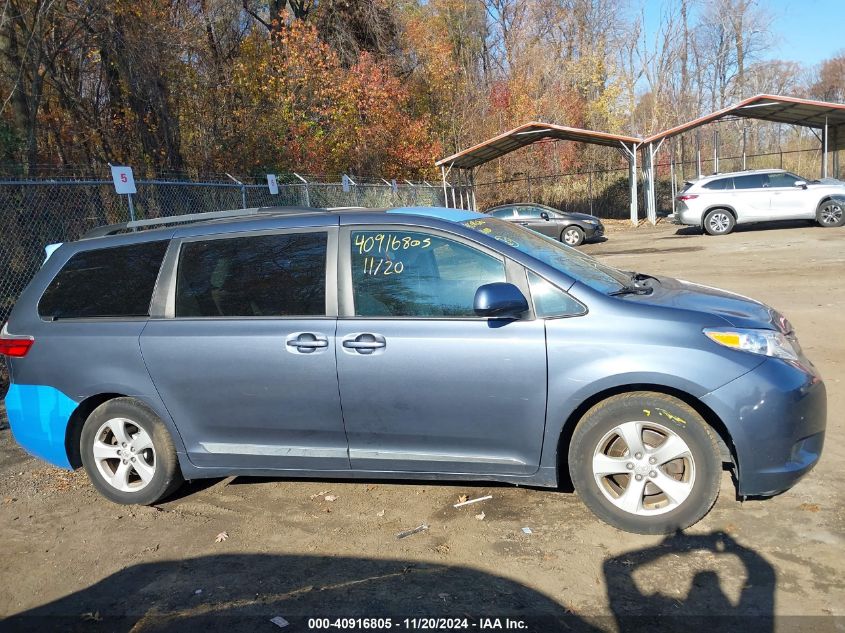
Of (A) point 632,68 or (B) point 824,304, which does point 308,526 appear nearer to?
(B) point 824,304

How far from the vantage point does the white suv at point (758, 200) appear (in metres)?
18.4

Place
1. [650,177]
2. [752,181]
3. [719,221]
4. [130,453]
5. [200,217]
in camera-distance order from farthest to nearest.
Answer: [650,177], [719,221], [752,181], [200,217], [130,453]

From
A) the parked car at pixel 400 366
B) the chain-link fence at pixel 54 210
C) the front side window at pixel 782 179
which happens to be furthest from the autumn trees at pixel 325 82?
the front side window at pixel 782 179

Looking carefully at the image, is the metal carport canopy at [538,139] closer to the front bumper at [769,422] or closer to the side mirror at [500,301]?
the side mirror at [500,301]

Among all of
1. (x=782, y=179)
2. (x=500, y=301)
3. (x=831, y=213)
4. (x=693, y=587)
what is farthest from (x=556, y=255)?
(x=831, y=213)

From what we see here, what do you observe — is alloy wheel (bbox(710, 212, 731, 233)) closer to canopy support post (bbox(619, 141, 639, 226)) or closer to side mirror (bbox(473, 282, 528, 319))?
canopy support post (bbox(619, 141, 639, 226))

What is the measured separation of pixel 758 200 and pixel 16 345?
18993 millimetres

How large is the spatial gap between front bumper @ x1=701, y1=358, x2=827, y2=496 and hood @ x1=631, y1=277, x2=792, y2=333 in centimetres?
29

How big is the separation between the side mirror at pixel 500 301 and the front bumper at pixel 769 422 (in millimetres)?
1031

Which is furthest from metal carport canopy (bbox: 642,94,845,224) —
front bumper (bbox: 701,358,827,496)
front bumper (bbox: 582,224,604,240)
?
front bumper (bbox: 701,358,827,496)

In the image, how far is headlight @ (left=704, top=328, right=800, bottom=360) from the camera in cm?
343

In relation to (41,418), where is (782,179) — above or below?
above

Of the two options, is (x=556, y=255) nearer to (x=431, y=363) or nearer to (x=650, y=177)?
(x=431, y=363)

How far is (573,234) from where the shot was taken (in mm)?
20641
